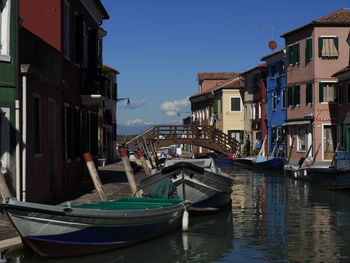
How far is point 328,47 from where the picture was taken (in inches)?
1732

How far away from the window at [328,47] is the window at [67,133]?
24782 millimetres

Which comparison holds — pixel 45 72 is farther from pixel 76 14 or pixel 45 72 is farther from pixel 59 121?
pixel 76 14

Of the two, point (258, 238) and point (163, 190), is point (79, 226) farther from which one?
point (163, 190)

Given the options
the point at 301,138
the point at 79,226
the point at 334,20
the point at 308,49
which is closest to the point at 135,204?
the point at 79,226

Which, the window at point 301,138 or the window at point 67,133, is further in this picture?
the window at point 301,138

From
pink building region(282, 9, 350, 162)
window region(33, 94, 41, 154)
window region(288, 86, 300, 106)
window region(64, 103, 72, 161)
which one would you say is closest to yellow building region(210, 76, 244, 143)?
window region(288, 86, 300, 106)

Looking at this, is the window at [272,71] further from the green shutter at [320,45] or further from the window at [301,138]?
the green shutter at [320,45]

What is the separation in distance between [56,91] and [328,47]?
26.9 m

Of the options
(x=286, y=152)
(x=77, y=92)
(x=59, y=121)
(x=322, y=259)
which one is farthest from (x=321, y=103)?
(x=322, y=259)

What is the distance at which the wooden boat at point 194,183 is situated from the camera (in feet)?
62.3

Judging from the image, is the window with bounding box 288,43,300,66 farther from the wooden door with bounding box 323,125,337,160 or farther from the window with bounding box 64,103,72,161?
the window with bounding box 64,103,72,161

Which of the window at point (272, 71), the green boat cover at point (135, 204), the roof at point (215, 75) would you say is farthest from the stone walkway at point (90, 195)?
the roof at point (215, 75)

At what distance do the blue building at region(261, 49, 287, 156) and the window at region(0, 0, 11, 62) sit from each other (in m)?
35.9

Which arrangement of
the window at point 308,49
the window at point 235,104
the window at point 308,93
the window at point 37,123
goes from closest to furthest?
the window at point 37,123
the window at point 308,49
the window at point 308,93
the window at point 235,104
